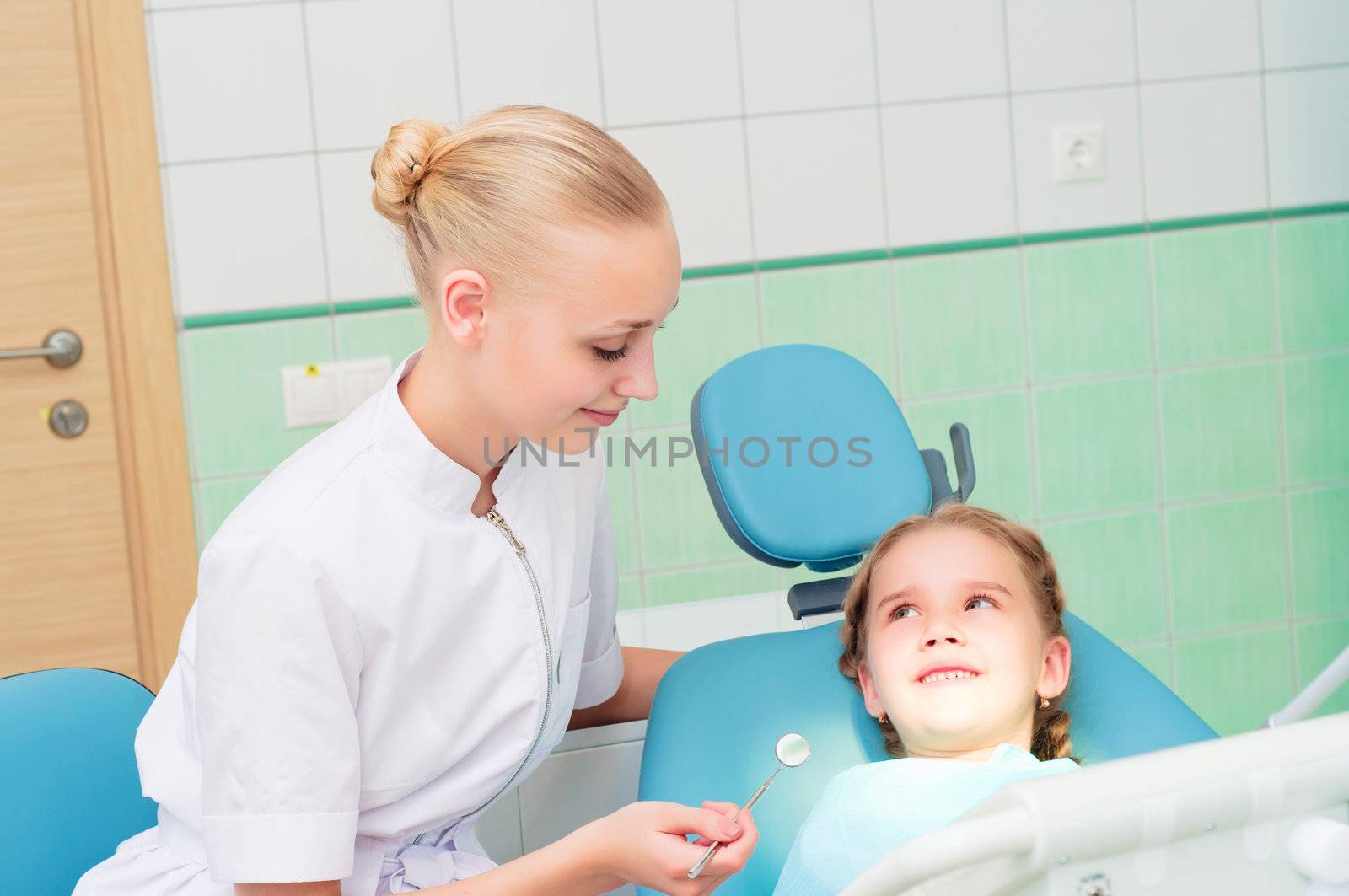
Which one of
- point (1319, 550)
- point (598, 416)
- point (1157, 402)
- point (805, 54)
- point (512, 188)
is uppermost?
point (805, 54)

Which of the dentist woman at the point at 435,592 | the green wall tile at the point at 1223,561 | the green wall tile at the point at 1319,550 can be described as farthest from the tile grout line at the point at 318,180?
the green wall tile at the point at 1319,550

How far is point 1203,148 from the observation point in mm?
2406

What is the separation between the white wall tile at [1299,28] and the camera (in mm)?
2400

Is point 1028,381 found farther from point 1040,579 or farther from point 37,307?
point 37,307

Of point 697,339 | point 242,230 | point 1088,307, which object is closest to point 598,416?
point 697,339

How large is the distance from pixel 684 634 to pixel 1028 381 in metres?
1.05

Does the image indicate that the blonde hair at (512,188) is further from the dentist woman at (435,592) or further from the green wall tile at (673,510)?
the green wall tile at (673,510)

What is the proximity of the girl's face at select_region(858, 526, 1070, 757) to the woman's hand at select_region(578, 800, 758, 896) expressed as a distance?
31cm

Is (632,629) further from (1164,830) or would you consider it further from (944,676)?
(1164,830)

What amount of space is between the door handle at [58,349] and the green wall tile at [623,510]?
0.95 metres

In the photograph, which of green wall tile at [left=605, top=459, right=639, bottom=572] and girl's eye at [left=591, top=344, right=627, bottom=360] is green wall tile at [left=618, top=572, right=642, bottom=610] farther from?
girl's eye at [left=591, top=344, right=627, bottom=360]

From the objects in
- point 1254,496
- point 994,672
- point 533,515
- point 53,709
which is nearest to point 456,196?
point 533,515

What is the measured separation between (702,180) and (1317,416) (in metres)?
1.36

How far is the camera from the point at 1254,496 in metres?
2.51
